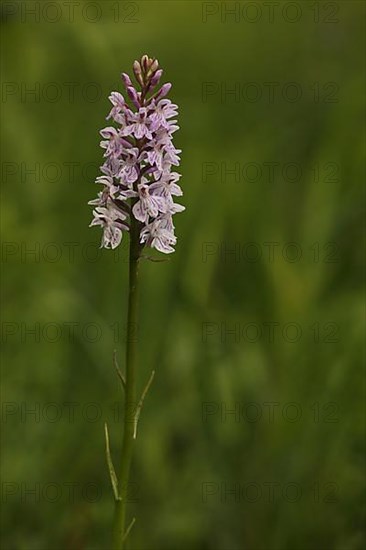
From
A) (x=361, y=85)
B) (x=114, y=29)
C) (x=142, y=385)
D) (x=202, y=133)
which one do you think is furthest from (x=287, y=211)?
(x=142, y=385)

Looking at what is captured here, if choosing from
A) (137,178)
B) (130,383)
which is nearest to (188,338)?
(130,383)

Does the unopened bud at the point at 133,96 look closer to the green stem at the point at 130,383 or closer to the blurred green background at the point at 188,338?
the green stem at the point at 130,383

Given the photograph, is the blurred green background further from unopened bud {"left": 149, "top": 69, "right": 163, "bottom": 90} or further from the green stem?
unopened bud {"left": 149, "top": 69, "right": 163, "bottom": 90}

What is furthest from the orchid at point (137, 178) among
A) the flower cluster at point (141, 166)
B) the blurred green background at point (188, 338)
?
the blurred green background at point (188, 338)

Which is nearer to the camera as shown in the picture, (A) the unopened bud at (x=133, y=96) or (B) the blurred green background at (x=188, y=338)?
(A) the unopened bud at (x=133, y=96)

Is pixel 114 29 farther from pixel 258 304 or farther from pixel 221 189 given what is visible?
pixel 258 304

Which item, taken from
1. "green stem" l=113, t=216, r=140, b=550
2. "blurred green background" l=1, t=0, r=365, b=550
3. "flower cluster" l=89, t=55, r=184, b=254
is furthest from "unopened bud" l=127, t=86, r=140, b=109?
"blurred green background" l=1, t=0, r=365, b=550

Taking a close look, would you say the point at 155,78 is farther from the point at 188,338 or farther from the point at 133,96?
the point at 188,338
